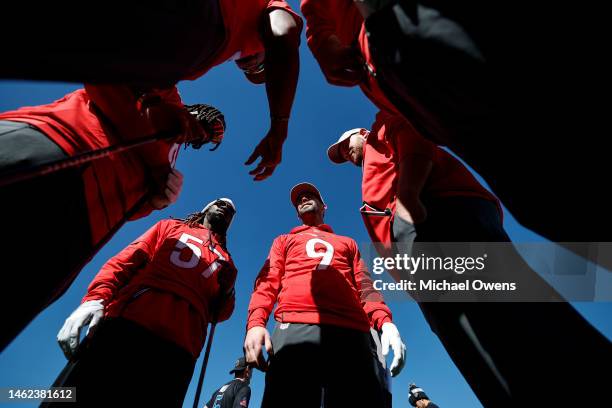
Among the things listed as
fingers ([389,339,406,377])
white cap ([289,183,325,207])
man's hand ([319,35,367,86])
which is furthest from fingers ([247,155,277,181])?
white cap ([289,183,325,207])

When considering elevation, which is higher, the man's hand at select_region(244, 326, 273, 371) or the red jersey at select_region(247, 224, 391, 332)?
the red jersey at select_region(247, 224, 391, 332)

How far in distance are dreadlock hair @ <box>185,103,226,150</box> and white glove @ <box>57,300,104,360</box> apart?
1567 millimetres

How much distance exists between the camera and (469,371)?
1.13 meters

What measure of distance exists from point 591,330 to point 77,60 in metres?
1.82

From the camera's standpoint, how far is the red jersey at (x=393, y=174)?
4.78 feet

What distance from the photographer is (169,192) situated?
169 cm

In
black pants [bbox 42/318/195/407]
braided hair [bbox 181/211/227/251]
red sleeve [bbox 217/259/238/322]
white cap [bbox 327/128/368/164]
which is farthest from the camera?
braided hair [bbox 181/211/227/251]

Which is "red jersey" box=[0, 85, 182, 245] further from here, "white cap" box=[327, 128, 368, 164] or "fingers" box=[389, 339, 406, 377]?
"fingers" box=[389, 339, 406, 377]

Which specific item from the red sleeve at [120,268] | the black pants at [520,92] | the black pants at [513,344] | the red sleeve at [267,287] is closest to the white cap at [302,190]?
the red sleeve at [267,287]

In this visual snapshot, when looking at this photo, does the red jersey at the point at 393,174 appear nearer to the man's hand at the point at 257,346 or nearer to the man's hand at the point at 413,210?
the man's hand at the point at 413,210

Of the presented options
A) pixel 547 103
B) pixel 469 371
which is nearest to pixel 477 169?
pixel 547 103

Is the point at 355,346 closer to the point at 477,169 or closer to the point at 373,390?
the point at 373,390

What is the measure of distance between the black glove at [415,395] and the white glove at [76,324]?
7614 millimetres

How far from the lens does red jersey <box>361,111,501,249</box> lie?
57.4 inches
